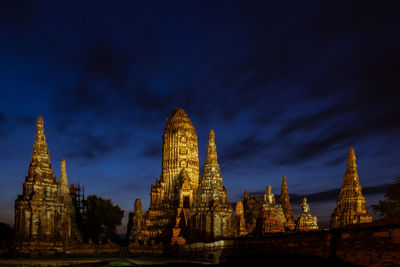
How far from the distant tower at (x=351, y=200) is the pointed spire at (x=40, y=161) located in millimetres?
21938

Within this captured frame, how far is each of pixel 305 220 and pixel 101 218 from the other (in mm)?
25419

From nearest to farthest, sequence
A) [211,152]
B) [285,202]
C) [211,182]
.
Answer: [211,182] < [211,152] < [285,202]

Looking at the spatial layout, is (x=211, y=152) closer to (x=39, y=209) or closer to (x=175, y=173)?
(x=39, y=209)

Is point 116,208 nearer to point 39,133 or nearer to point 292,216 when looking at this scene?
point 292,216

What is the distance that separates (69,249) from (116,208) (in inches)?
1014

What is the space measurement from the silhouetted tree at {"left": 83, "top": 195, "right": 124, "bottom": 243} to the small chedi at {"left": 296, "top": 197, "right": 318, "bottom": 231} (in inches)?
896

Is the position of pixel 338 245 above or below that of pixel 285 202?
below

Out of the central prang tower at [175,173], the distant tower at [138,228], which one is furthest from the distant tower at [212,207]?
the central prang tower at [175,173]

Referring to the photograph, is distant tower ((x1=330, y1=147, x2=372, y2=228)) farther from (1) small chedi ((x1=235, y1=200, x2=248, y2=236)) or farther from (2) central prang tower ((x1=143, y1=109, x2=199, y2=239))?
(2) central prang tower ((x1=143, y1=109, x2=199, y2=239))

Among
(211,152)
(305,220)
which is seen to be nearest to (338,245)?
(211,152)

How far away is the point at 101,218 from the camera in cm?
4631

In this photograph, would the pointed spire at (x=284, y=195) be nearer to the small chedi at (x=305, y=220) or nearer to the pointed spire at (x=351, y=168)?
the small chedi at (x=305, y=220)

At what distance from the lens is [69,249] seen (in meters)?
23.7

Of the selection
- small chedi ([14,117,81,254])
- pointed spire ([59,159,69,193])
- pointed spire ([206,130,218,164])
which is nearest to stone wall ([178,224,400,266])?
pointed spire ([206,130,218,164])
